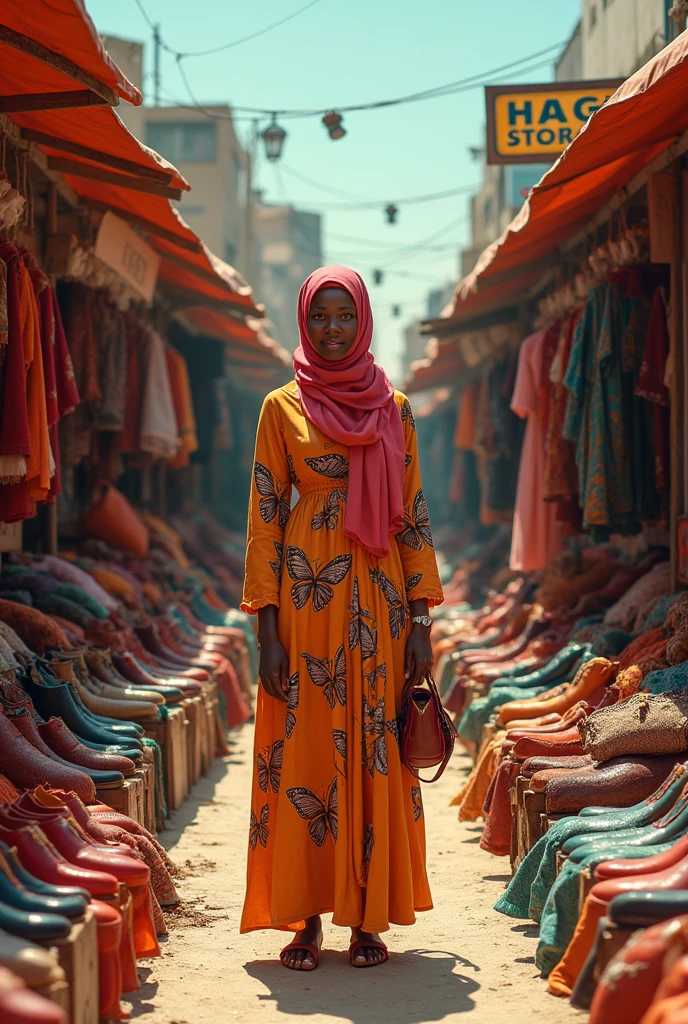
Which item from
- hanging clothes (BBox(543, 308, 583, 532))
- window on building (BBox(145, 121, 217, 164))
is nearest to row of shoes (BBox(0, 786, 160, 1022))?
hanging clothes (BBox(543, 308, 583, 532))

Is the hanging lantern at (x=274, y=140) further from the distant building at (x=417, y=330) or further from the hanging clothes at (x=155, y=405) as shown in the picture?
the distant building at (x=417, y=330)

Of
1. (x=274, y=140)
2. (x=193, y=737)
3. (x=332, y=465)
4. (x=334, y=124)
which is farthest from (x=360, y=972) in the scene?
(x=274, y=140)

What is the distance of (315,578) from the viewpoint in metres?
4.24

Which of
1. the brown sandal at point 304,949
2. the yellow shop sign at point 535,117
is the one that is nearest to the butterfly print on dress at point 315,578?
the brown sandal at point 304,949

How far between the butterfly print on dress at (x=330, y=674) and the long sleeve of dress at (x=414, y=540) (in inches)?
13.2

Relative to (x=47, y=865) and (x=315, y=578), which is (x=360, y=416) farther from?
(x=47, y=865)

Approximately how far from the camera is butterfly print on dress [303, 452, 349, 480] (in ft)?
14.0

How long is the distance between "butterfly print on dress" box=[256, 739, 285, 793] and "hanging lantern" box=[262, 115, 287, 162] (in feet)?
32.0

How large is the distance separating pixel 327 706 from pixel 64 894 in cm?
107

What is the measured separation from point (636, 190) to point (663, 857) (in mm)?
4203

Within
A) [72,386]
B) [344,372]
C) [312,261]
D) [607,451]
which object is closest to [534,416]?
[607,451]

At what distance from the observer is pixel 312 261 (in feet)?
190

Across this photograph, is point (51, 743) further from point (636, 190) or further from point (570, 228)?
point (570, 228)

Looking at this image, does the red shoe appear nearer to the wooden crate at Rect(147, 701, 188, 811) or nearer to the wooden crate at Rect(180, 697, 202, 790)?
the wooden crate at Rect(147, 701, 188, 811)
